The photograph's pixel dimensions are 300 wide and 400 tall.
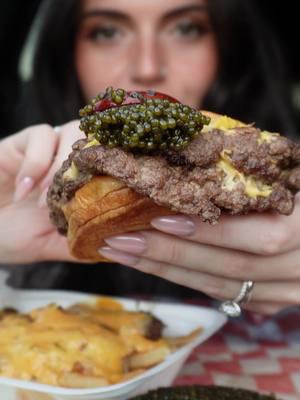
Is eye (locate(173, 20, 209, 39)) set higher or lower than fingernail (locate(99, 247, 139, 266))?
higher

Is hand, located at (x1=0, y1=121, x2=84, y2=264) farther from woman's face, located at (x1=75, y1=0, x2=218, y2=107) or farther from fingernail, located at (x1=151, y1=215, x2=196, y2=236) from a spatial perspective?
woman's face, located at (x1=75, y1=0, x2=218, y2=107)

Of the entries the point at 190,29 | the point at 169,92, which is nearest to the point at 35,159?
the point at 169,92

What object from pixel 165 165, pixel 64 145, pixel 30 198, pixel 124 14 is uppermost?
pixel 124 14

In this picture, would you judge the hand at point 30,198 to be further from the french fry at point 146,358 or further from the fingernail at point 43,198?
the french fry at point 146,358

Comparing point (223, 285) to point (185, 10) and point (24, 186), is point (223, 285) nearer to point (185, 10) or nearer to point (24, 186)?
point (24, 186)

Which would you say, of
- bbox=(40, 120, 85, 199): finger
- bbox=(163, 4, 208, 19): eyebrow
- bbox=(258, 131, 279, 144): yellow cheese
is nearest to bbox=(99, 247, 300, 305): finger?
bbox=(40, 120, 85, 199): finger

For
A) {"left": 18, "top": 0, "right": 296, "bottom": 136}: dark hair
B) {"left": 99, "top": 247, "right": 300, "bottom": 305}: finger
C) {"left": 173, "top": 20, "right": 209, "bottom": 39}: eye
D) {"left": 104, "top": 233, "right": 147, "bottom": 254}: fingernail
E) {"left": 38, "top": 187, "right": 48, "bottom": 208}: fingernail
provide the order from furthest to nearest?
{"left": 18, "top": 0, "right": 296, "bottom": 136}: dark hair → {"left": 173, "top": 20, "right": 209, "bottom": 39}: eye → {"left": 38, "top": 187, "right": 48, "bottom": 208}: fingernail → {"left": 99, "top": 247, "right": 300, "bottom": 305}: finger → {"left": 104, "top": 233, "right": 147, "bottom": 254}: fingernail
